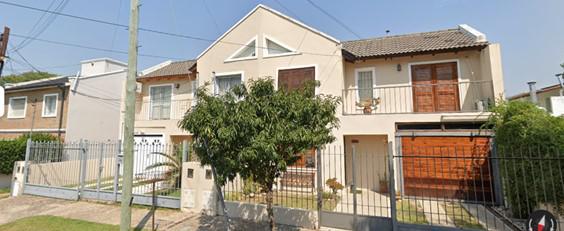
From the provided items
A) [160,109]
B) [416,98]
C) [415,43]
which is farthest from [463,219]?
[160,109]

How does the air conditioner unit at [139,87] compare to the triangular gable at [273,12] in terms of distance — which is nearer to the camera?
the triangular gable at [273,12]

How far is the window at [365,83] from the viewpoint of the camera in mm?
12844

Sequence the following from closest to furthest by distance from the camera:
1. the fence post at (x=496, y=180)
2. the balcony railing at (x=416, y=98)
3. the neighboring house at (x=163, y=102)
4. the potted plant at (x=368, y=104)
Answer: the fence post at (x=496, y=180)
the balcony railing at (x=416, y=98)
the potted plant at (x=368, y=104)
the neighboring house at (x=163, y=102)

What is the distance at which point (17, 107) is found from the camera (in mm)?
20719

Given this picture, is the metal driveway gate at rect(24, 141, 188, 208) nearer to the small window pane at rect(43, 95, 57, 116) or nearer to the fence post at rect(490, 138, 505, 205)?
the small window pane at rect(43, 95, 57, 116)

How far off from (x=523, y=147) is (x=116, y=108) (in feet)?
71.0

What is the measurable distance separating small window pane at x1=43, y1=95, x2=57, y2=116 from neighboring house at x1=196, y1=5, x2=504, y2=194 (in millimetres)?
13099

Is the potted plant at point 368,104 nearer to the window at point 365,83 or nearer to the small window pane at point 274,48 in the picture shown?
the window at point 365,83

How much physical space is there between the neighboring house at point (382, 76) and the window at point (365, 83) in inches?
1.9

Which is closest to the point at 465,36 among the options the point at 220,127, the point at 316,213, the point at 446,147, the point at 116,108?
the point at 446,147

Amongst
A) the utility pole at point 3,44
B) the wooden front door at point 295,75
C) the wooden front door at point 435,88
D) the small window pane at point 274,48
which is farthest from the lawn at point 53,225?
the wooden front door at point 435,88

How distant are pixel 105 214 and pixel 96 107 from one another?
12848 mm

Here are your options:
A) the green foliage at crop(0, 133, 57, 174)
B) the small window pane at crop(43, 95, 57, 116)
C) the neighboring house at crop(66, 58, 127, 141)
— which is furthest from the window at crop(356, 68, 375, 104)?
the small window pane at crop(43, 95, 57, 116)

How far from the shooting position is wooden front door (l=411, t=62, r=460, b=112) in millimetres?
11815
